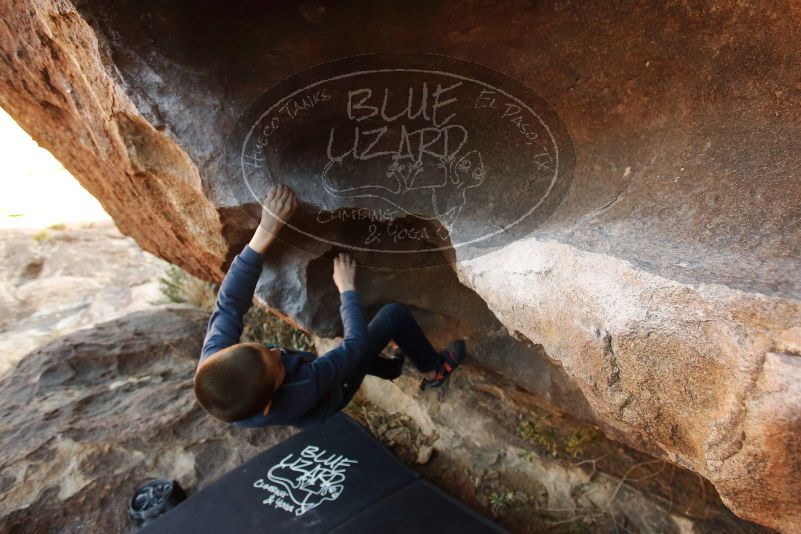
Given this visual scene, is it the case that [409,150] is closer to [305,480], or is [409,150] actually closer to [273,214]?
[273,214]

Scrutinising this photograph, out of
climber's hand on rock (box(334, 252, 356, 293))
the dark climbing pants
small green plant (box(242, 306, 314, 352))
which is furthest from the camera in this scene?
small green plant (box(242, 306, 314, 352))

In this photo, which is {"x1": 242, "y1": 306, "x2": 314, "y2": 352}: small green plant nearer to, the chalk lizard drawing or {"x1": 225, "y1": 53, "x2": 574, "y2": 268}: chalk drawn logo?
{"x1": 225, "y1": 53, "x2": 574, "y2": 268}: chalk drawn logo

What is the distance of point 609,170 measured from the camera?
128 cm

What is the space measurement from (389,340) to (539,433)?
→ 776mm

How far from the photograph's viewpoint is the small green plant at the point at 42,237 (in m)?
4.34

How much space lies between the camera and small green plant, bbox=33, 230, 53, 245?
14.2ft

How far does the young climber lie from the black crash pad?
387mm

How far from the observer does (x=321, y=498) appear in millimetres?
1906

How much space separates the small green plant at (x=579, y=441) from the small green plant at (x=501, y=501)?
30cm

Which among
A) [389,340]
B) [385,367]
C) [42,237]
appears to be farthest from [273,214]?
[42,237]

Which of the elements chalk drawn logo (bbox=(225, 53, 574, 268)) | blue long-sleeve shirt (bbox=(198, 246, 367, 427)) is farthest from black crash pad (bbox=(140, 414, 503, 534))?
chalk drawn logo (bbox=(225, 53, 574, 268))

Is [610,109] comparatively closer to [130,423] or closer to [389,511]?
[389,511]

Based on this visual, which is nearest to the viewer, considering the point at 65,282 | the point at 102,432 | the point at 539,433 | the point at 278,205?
the point at 278,205

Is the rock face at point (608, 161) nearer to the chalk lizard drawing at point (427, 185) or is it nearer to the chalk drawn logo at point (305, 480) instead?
the chalk lizard drawing at point (427, 185)
